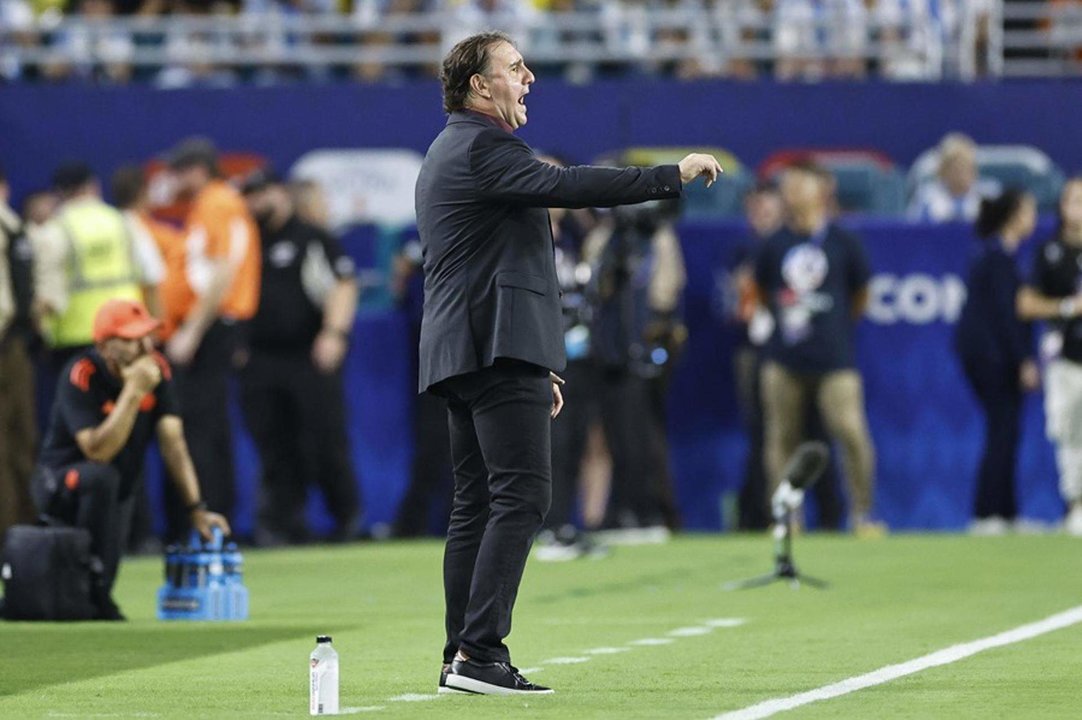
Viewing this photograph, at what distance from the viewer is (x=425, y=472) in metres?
18.5

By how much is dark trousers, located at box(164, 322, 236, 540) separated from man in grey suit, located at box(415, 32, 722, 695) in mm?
8949

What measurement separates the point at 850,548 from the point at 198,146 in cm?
525

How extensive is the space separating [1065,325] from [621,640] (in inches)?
318

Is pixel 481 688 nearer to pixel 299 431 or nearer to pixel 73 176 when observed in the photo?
pixel 73 176

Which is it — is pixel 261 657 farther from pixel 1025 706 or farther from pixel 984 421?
pixel 984 421

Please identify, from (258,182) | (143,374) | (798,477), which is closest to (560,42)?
(258,182)

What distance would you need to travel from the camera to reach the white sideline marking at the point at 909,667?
24.8 feet

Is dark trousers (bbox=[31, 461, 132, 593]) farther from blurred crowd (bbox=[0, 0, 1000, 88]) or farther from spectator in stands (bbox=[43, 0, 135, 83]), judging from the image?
spectator in stands (bbox=[43, 0, 135, 83])

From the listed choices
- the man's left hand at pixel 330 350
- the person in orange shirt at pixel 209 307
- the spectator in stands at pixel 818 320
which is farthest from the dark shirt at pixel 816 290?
the person in orange shirt at pixel 209 307

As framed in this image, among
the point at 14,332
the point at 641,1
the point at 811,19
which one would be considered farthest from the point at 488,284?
the point at 641,1

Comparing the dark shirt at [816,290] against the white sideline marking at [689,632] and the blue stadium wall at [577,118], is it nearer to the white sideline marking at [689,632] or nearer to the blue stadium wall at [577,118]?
the blue stadium wall at [577,118]

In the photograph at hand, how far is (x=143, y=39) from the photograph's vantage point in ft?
75.0

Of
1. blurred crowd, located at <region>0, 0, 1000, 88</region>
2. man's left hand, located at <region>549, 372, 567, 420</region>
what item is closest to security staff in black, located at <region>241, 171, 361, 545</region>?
blurred crowd, located at <region>0, 0, 1000, 88</region>

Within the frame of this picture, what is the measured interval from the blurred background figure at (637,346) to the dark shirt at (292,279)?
209cm
